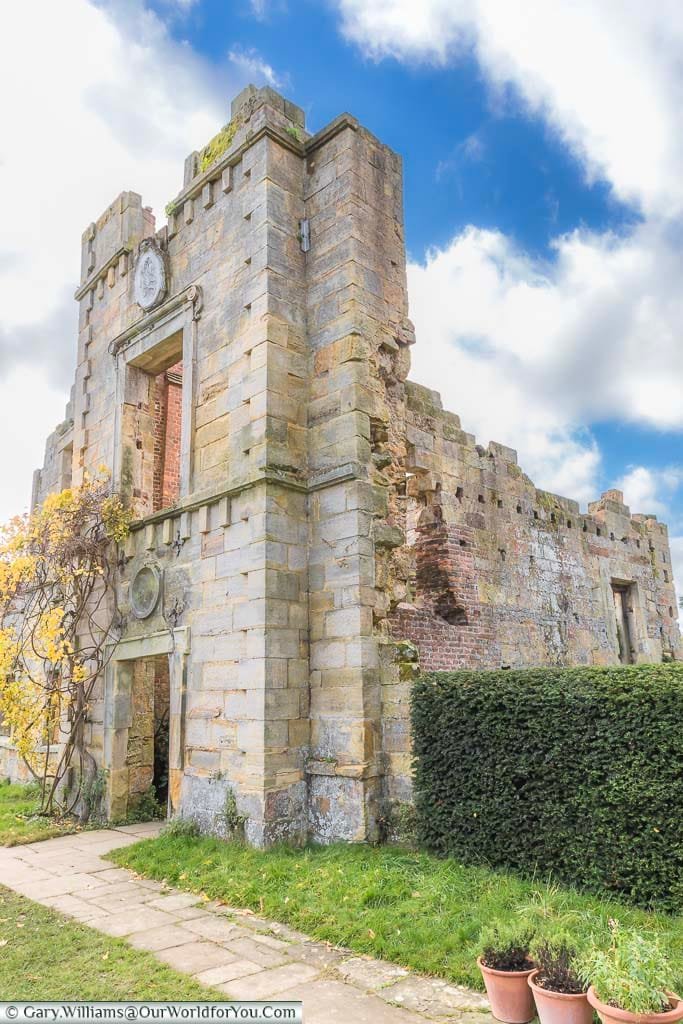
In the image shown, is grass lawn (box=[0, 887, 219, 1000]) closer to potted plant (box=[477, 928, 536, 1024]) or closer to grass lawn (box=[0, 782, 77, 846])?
potted plant (box=[477, 928, 536, 1024])

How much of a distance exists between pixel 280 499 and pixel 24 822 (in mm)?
5528

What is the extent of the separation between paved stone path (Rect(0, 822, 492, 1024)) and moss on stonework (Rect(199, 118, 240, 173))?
832 centimetres

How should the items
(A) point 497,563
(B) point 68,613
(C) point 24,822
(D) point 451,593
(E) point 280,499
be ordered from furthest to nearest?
(A) point 497,563 → (D) point 451,593 → (B) point 68,613 → (C) point 24,822 → (E) point 280,499

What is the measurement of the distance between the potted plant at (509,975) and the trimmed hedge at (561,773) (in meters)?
1.44

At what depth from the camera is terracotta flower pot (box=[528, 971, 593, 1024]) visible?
3402 mm

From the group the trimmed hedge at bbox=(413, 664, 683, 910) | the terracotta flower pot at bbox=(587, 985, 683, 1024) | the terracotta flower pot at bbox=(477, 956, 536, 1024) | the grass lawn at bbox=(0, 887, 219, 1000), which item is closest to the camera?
the terracotta flower pot at bbox=(587, 985, 683, 1024)

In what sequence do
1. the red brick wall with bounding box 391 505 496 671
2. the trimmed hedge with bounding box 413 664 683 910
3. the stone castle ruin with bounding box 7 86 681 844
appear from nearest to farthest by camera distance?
the trimmed hedge with bounding box 413 664 683 910 < the stone castle ruin with bounding box 7 86 681 844 < the red brick wall with bounding box 391 505 496 671

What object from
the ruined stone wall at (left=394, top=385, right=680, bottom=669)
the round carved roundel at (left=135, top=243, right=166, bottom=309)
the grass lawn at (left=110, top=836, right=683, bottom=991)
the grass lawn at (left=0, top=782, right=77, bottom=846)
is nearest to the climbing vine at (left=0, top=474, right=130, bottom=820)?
the grass lawn at (left=0, top=782, right=77, bottom=846)

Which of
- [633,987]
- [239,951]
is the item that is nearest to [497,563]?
[239,951]

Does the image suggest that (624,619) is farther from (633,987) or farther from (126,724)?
(633,987)

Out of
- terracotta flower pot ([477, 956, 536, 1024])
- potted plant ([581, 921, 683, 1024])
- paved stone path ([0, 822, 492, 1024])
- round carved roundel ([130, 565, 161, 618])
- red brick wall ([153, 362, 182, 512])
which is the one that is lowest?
paved stone path ([0, 822, 492, 1024])

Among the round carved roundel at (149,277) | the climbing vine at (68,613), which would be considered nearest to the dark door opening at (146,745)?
the climbing vine at (68,613)

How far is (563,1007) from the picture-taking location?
3424 mm

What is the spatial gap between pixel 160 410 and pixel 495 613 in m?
6.20
